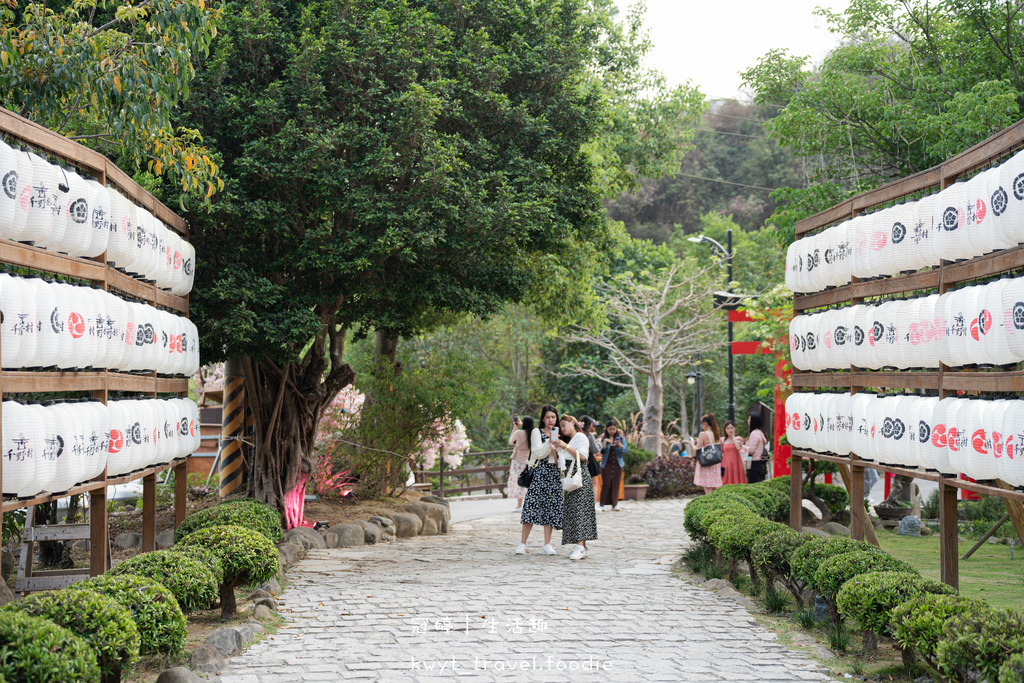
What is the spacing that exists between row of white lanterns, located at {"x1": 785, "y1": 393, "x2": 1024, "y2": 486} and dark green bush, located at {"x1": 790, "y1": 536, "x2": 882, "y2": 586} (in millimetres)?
859

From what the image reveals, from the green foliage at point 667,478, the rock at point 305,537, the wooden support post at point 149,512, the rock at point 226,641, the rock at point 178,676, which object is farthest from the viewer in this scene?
the green foliage at point 667,478

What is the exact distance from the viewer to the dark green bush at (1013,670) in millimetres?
3959

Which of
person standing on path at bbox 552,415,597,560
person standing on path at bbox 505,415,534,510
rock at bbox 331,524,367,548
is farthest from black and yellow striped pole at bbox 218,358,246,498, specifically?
person standing on path at bbox 552,415,597,560

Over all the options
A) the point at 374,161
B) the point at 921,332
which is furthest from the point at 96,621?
the point at 374,161

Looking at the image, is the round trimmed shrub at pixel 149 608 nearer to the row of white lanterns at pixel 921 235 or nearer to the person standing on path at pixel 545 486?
the row of white lanterns at pixel 921 235

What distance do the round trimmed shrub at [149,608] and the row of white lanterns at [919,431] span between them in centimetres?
511

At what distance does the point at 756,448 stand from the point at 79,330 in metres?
11.3

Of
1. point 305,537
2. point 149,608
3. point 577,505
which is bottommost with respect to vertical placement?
point 305,537

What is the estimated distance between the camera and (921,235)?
23.4 feet

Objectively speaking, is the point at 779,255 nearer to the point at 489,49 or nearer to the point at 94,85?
the point at 489,49

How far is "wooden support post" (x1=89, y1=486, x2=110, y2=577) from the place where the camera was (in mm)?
6508

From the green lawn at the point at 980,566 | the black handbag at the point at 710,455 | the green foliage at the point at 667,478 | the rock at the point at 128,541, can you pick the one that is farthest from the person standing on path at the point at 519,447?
the green foliage at the point at 667,478

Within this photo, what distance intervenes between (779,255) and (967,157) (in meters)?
26.2

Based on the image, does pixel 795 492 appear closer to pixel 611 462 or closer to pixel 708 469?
pixel 708 469
